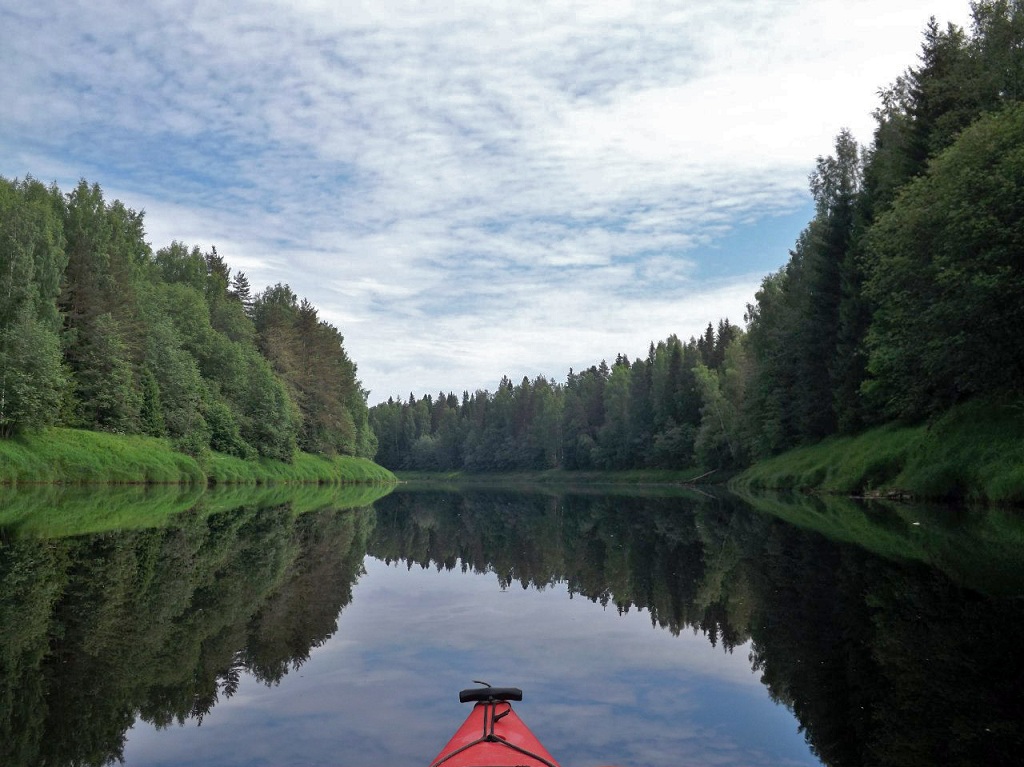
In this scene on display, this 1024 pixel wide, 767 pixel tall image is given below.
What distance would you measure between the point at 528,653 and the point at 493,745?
4.04m

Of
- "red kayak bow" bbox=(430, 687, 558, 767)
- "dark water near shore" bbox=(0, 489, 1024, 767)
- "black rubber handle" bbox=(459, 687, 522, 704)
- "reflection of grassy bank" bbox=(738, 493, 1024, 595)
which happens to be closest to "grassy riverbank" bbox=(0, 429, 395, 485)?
"dark water near shore" bbox=(0, 489, 1024, 767)

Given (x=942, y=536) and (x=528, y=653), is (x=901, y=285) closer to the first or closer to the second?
(x=942, y=536)

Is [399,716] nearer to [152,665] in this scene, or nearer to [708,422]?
[152,665]

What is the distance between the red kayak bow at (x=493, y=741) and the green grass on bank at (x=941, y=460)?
22378 millimetres

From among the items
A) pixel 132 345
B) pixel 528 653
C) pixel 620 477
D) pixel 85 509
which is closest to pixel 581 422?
pixel 620 477

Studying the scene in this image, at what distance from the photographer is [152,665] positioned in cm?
714

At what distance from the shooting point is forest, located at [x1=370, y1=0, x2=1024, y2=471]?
76.9 feet

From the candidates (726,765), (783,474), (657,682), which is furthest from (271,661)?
(783,474)

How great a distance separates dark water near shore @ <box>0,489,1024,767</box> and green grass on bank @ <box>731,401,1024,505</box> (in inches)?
367

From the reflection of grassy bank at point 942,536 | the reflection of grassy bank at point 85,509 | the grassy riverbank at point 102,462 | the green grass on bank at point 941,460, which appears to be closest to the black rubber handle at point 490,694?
the reflection of grassy bank at point 942,536

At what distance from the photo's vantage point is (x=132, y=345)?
49000 millimetres

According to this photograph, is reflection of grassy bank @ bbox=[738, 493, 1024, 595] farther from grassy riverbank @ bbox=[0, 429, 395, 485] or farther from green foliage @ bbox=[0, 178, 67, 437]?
green foliage @ bbox=[0, 178, 67, 437]

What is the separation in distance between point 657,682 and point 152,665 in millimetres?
4592

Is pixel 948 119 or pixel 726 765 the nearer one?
pixel 726 765
